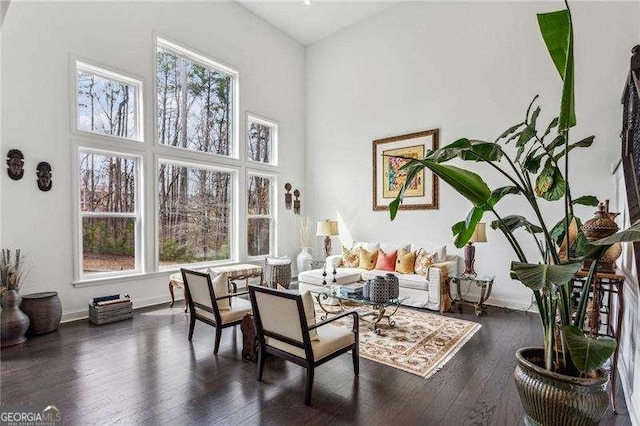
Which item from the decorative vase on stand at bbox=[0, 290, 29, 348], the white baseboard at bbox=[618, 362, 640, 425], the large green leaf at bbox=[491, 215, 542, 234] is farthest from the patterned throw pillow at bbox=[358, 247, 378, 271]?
the decorative vase on stand at bbox=[0, 290, 29, 348]

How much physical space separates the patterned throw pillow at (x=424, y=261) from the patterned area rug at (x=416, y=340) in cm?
72

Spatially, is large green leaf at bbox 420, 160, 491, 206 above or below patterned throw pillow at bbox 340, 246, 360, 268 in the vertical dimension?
above

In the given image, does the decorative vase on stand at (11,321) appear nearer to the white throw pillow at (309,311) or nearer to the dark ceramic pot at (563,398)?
the white throw pillow at (309,311)

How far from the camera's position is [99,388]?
2.64 meters

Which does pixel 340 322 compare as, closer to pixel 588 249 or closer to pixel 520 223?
pixel 520 223

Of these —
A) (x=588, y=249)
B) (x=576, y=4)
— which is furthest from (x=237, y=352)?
(x=576, y=4)

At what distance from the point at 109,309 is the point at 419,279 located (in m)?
4.40

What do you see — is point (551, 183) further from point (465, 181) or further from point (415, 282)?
point (415, 282)

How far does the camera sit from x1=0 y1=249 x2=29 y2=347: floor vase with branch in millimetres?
3472

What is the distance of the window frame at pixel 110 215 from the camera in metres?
4.42

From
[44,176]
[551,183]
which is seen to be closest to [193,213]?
[44,176]

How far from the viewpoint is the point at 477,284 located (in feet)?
16.4

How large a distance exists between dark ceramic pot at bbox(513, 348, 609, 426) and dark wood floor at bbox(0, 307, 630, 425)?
1.59ft

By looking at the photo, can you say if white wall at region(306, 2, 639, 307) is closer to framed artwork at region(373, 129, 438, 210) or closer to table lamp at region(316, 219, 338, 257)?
framed artwork at region(373, 129, 438, 210)
